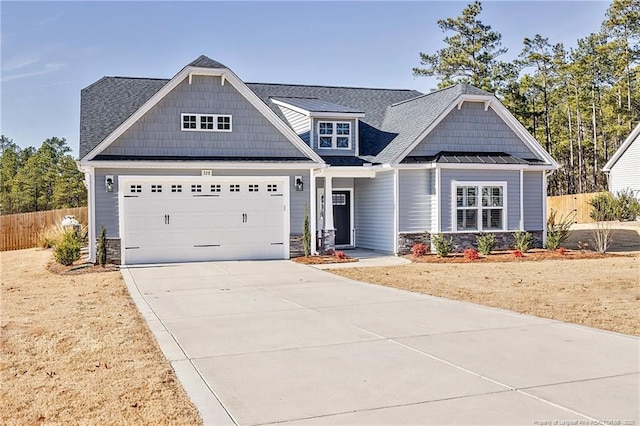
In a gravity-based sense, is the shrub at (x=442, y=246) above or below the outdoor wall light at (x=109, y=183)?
below

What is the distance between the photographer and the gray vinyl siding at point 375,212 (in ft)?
69.2

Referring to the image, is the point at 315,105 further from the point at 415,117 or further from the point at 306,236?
the point at 306,236

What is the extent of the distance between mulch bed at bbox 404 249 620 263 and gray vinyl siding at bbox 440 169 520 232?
1.19 m

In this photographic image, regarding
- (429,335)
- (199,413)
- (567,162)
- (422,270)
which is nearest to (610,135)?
(567,162)

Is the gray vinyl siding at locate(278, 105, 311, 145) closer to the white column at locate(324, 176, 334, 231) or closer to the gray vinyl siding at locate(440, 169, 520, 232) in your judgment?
the white column at locate(324, 176, 334, 231)

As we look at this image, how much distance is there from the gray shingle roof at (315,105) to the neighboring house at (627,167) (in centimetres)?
1954

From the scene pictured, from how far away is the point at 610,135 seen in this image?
54.5 meters

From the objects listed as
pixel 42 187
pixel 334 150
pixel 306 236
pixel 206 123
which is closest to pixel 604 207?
pixel 334 150

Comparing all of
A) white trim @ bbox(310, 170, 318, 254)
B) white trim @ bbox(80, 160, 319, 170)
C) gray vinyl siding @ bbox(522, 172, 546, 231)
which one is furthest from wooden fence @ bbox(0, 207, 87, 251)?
gray vinyl siding @ bbox(522, 172, 546, 231)

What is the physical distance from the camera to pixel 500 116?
2214 cm

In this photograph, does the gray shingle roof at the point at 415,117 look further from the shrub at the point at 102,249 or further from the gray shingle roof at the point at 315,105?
the shrub at the point at 102,249

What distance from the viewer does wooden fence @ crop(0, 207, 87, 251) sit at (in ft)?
90.1

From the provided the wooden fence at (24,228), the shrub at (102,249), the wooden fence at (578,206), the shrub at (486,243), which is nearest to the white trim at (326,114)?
the shrub at (486,243)

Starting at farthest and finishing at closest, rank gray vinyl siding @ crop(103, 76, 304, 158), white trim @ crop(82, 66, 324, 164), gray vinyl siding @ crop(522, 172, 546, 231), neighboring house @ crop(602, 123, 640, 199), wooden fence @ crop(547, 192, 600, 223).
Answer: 1. wooden fence @ crop(547, 192, 600, 223)
2. neighboring house @ crop(602, 123, 640, 199)
3. gray vinyl siding @ crop(522, 172, 546, 231)
4. gray vinyl siding @ crop(103, 76, 304, 158)
5. white trim @ crop(82, 66, 324, 164)
